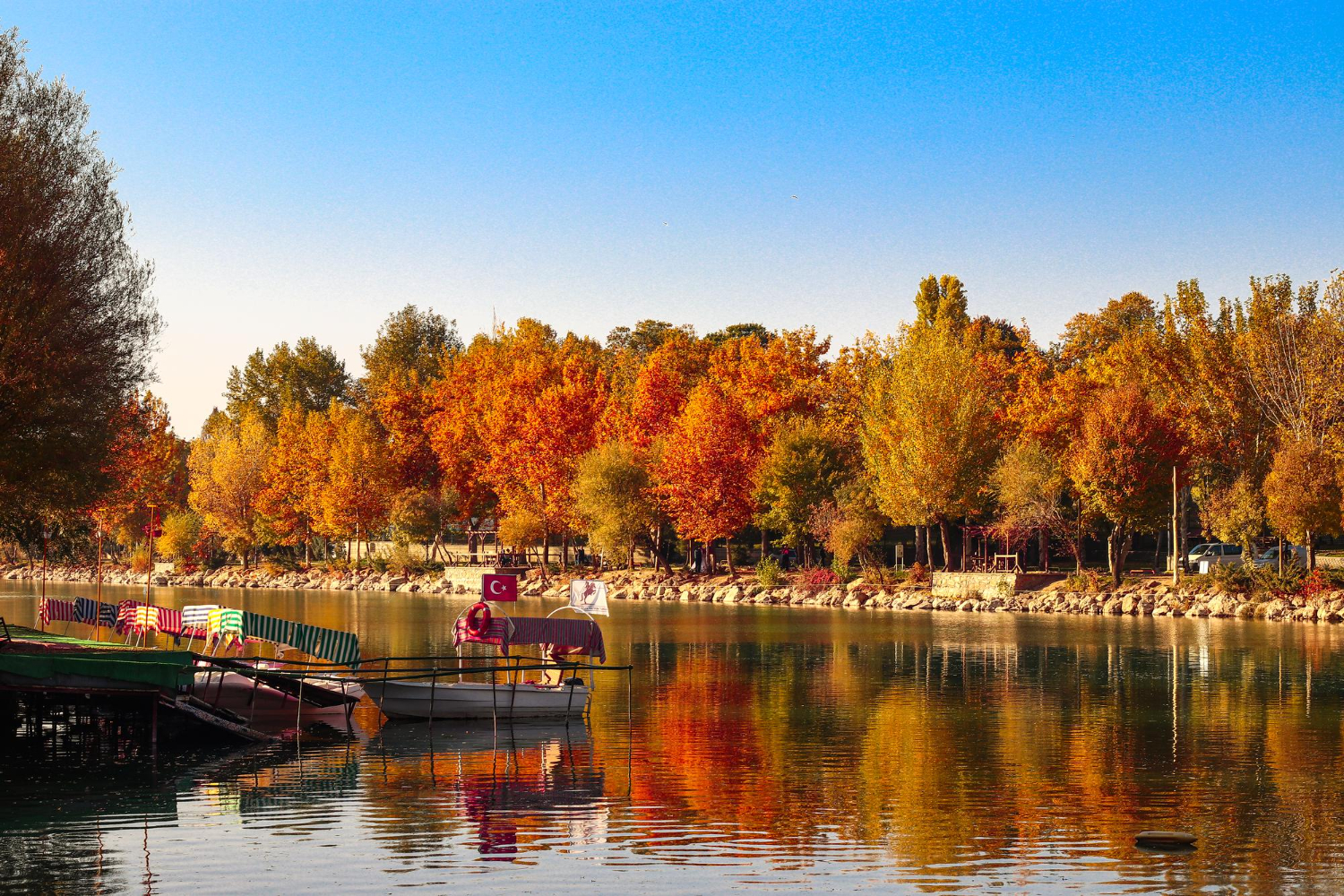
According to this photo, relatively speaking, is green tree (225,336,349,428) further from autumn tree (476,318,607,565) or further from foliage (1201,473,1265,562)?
foliage (1201,473,1265,562)

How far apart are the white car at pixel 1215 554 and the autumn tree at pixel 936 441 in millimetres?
12503

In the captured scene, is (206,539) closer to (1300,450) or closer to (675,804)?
(1300,450)

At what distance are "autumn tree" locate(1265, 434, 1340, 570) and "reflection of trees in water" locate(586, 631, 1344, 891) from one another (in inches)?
806

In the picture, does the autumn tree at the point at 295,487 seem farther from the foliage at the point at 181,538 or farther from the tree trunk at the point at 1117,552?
the tree trunk at the point at 1117,552

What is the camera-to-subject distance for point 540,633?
3300cm

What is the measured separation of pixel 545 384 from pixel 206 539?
40.6 m

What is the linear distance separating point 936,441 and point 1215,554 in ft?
58.8

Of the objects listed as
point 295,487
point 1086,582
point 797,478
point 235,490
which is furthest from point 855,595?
point 235,490

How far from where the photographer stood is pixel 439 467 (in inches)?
4532

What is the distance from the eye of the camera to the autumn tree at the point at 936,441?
262 ft

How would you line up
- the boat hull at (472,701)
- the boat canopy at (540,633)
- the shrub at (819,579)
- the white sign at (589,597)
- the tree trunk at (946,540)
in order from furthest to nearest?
the shrub at (819,579), the tree trunk at (946,540), the white sign at (589,597), the boat hull at (472,701), the boat canopy at (540,633)

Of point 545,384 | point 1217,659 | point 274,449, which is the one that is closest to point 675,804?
point 1217,659

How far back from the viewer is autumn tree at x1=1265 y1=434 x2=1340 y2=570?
220 feet

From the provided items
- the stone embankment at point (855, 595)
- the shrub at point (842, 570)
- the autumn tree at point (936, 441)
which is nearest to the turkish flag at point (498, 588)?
the stone embankment at point (855, 595)
